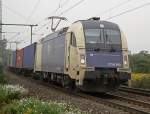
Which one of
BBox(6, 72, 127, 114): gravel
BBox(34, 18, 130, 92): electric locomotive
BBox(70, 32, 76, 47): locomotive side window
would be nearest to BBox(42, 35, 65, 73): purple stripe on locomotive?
BBox(34, 18, 130, 92): electric locomotive

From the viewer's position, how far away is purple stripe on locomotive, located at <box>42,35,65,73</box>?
21734mm

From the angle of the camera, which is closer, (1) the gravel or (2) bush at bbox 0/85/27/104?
(1) the gravel

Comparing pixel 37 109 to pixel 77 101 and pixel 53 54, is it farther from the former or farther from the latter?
pixel 53 54

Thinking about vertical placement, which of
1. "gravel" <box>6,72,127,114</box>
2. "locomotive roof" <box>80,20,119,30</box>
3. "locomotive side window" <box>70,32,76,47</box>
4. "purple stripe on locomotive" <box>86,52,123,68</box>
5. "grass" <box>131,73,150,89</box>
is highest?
"locomotive roof" <box>80,20,119,30</box>

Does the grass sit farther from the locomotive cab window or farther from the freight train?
the locomotive cab window

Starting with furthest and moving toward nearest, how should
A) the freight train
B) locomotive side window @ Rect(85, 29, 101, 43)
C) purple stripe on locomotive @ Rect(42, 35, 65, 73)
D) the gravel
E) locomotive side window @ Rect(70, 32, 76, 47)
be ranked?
purple stripe on locomotive @ Rect(42, 35, 65, 73) < locomotive side window @ Rect(70, 32, 76, 47) < locomotive side window @ Rect(85, 29, 101, 43) < the freight train < the gravel

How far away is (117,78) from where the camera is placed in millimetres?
18156

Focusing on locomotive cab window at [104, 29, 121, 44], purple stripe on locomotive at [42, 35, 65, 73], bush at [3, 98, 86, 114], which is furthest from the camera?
purple stripe on locomotive at [42, 35, 65, 73]

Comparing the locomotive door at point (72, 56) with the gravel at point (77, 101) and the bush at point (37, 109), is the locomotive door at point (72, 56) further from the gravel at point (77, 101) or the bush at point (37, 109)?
the bush at point (37, 109)

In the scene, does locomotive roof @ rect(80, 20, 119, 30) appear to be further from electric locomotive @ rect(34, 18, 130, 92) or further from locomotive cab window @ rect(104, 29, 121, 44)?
locomotive cab window @ rect(104, 29, 121, 44)

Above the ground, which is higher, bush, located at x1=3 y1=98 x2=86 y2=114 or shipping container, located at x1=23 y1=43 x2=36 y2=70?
shipping container, located at x1=23 y1=43 x2=36 y2=70

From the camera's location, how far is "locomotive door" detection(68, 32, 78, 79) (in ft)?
61.3

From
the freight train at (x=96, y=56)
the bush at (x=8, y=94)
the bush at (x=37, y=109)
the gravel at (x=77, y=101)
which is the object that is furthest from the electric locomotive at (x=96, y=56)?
the bush at (x=37, y=109)

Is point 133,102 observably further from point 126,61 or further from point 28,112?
point 28,112
